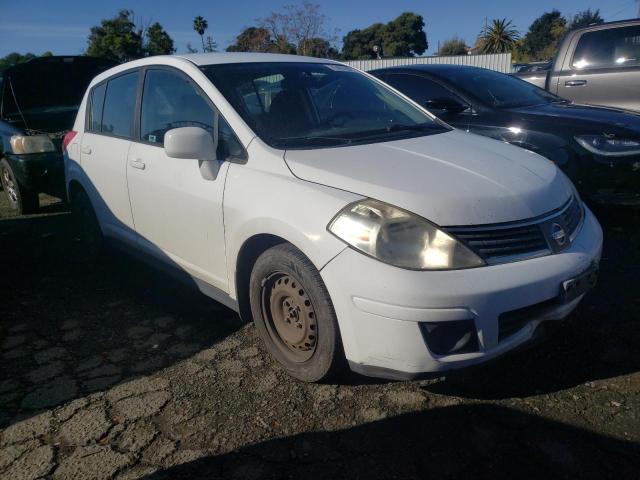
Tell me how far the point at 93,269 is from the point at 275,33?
32417mm

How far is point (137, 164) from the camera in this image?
346 centimetres

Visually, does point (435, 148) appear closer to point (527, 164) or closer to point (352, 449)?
point (527, 164)

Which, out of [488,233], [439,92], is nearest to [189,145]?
[488,233]

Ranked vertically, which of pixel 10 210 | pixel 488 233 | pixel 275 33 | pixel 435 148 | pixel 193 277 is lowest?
pixel 10 210

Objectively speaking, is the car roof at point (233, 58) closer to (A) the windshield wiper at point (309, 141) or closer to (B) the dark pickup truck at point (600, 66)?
(A) the windshield wiper at point (309, 141)

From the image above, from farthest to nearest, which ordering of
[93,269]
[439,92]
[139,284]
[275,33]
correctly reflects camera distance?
[275,33]
[439,92]
[93,269]
[139,284]

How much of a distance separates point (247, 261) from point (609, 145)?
3.38 metres

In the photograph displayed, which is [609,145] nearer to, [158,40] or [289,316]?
[289,316]

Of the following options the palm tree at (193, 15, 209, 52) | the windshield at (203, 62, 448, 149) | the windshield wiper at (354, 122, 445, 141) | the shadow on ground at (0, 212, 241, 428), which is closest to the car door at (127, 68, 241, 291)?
the windshield at (203, 62, 448, 149)

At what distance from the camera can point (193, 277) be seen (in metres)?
3.25

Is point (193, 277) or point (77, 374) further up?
point (193, 277)

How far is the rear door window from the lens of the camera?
3.75m

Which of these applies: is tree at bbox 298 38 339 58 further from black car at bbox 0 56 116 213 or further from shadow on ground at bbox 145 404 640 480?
shadow on ground at bbox 145 404 640 480

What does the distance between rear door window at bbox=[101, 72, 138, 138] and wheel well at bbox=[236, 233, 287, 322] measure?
155 cm
